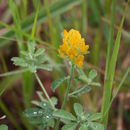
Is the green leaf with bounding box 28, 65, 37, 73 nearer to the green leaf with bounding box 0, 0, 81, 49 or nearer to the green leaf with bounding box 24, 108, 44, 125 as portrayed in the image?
the green leaf with bounding box 24, 108, 44, 125

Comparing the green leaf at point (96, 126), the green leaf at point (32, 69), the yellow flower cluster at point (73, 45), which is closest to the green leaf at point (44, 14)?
the green leaf at point (32, 69)

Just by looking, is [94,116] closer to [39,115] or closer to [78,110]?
[78,110]

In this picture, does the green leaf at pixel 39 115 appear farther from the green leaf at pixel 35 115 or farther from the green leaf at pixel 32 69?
the green leaf at pixel 32 69

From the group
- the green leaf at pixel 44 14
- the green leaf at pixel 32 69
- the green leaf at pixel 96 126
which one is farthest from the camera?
the green leaf at pixel 44 14

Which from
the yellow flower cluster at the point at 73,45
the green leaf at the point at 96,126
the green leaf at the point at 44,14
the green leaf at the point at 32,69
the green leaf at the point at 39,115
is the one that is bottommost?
the green leaf at the point at 96,126

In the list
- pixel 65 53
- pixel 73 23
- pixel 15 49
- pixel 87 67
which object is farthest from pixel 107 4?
pixel 65 53

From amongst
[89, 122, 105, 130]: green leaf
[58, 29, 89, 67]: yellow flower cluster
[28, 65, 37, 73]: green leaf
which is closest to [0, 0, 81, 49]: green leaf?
[28, 65, 37, 73]: green leaf

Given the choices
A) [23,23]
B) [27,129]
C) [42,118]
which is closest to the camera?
[42,118]

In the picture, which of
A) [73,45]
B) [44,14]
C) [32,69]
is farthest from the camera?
[44,14]

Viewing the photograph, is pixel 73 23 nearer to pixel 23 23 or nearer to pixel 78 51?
pixel 23 23

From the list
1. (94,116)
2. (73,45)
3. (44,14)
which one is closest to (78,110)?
(94,116)

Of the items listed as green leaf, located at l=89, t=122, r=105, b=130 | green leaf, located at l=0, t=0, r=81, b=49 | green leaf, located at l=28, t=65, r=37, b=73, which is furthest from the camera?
green leaf, located at l=0, t=0, r=81, b=49
